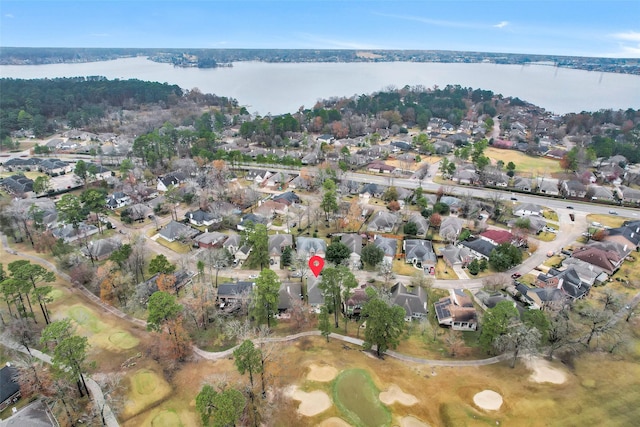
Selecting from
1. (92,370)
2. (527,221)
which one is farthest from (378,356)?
(527,221)

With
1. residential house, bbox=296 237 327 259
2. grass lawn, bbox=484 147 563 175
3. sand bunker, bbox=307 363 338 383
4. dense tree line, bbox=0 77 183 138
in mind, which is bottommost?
sand bunker, bbox=307 363 338 383

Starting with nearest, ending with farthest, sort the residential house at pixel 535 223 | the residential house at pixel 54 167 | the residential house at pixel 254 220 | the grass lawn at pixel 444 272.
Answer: the grass lawn at pixel 444 272 < the residential house at pixel 535 223 < the residential house at pixel 254 220 < the residential house at pixel 54 167

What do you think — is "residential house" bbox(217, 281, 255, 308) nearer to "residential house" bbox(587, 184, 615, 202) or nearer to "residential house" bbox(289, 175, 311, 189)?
"residential house" bbox(289, 175, 311, 189)

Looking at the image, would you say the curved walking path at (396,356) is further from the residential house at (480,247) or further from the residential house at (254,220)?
the residential house at (254,220)

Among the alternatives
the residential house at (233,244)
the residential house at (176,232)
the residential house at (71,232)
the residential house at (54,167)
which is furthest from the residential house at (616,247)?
the residential house at (54,167)

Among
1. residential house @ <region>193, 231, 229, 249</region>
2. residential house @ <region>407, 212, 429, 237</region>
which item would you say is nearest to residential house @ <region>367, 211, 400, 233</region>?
residential house @ <region>407, 212, 429, 237</region>

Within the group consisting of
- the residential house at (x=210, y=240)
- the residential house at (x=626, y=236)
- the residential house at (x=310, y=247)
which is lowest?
the residential house at (x=210, y=240)

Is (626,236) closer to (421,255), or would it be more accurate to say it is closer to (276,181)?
(421,255)
